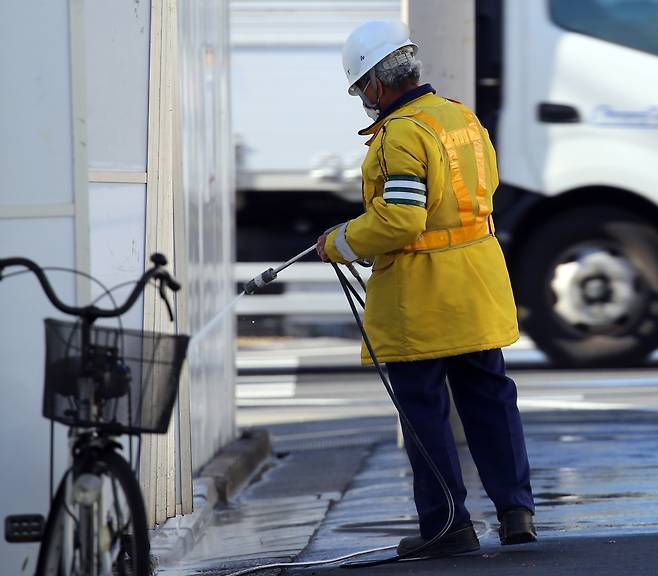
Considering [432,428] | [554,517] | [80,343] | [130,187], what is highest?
[130,187]

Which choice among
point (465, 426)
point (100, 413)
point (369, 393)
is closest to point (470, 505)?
point (465, 426)

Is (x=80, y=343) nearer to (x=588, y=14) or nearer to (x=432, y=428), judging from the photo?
(x=432, y=428)

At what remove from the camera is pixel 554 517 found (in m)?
6.00

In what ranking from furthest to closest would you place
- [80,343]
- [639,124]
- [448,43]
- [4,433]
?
[639,124], [448,43], [4,433], [80,343]

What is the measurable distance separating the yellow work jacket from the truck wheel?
19.8 ft

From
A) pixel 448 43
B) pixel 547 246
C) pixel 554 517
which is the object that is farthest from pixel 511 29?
pixel 554 517

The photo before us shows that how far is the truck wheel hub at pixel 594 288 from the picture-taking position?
36.3 ft

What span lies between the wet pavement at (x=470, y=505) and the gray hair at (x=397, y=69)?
1.58m

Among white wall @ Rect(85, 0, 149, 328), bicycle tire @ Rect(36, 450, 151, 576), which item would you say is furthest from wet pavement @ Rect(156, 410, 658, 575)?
bicycle tire @ Rect(36, 450, 151, 576)

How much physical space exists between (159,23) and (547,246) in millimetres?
6177

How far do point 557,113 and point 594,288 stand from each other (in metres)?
1.26

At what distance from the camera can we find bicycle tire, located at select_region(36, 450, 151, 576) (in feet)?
12.9

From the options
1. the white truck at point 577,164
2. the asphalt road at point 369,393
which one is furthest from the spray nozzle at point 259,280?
the white truck at point 577,164

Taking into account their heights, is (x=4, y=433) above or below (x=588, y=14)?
below
